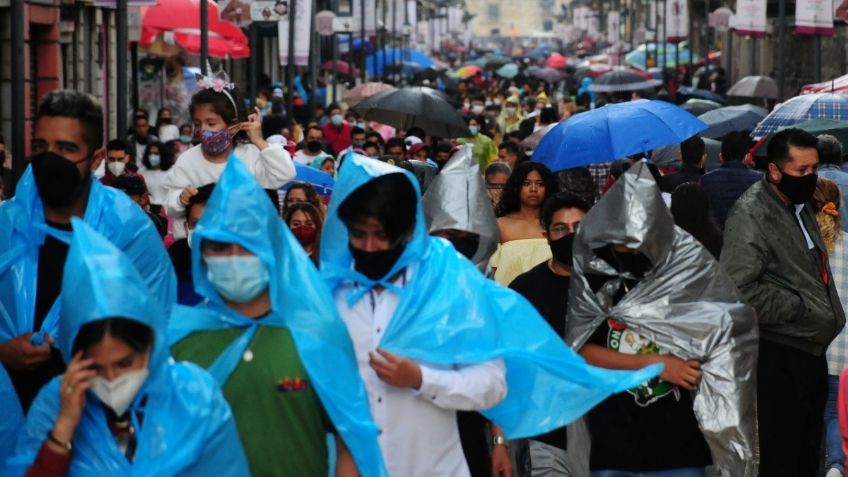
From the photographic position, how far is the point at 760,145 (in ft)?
43.0

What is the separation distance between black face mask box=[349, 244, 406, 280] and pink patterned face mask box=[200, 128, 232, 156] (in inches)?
106

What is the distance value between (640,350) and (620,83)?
30663 mm

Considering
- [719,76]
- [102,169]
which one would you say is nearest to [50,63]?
[102,169]

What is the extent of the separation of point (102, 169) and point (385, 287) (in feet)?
33.5

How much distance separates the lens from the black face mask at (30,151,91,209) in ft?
19.9

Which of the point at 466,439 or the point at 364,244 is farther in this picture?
the point at 466,439

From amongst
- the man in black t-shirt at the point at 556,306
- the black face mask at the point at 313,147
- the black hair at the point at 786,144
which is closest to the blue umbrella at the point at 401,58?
the black face mask at the point at 313,147

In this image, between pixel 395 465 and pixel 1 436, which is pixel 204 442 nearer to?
pixel 395 465

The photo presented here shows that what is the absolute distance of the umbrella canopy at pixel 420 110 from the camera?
64.5 ft

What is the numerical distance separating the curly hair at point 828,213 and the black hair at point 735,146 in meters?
2.96

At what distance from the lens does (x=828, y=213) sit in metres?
9.27

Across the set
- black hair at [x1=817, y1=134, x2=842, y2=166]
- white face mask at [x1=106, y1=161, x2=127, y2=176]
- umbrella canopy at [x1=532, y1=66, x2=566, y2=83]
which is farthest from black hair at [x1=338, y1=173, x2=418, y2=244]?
umbrella canopy at [x1=532, y1=66, x2=566, y2=83]

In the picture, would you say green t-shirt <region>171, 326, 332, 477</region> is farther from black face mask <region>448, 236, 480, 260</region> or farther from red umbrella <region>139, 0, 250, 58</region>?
red umbrella <region>139, 0, 250, 58</region>

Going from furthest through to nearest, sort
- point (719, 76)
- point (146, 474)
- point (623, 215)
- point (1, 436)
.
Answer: point (719, 76) → point (623, 215) → point (1, 436) → point (146, 474)
